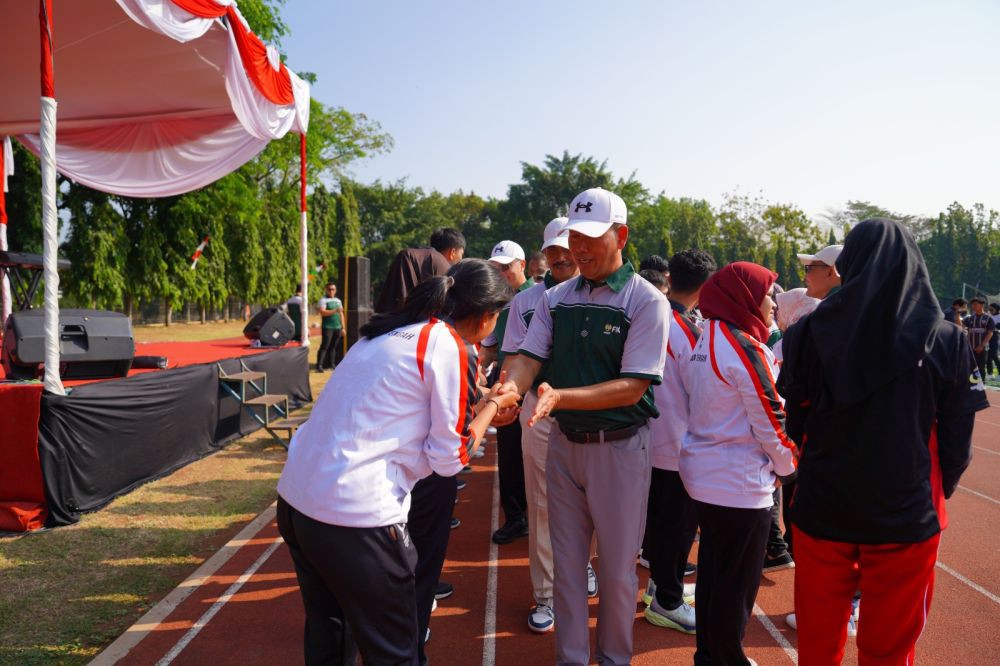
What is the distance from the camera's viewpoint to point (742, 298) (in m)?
2.49

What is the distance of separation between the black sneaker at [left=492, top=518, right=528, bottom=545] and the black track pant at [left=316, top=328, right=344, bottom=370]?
9805 millimetres

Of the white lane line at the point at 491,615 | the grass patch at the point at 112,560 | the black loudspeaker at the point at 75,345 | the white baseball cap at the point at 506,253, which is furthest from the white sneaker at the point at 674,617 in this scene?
the black loudspeaker at the point at 75,345

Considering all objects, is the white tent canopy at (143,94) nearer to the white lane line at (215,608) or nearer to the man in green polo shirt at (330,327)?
the white lane line at (215,608)

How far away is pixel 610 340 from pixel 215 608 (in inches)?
108

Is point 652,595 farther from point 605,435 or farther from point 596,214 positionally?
point 596,214

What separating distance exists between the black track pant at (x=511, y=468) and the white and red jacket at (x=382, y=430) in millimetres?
2511

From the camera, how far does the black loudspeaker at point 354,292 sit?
9477 mm

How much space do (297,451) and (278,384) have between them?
7490 millimetres

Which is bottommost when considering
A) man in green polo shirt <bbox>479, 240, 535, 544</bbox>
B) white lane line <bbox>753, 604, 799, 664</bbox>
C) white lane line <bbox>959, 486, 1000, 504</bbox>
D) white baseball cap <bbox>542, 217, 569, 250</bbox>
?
white lane line <bbox>959, 486, 1000, 504</bbox>

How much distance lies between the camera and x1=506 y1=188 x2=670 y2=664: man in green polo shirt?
2396mm

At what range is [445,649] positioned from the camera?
3.04 metres

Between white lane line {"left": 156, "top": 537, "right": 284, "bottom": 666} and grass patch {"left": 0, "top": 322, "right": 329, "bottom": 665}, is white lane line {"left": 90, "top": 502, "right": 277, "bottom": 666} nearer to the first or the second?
grass patch {"left": 0, "top": 322, "right": 329, "bottom": 665}

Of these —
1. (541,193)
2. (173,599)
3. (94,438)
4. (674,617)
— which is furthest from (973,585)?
(541,193)

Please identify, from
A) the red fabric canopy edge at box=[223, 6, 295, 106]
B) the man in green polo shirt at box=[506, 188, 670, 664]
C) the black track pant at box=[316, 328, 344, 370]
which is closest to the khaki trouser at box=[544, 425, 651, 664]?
the man in green polo shirt at box=[506, 188, 670, 664]
